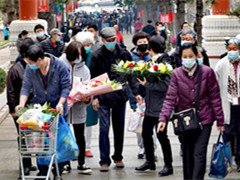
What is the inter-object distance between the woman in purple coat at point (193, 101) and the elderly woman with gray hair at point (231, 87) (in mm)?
1730

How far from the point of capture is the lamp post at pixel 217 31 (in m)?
18.4

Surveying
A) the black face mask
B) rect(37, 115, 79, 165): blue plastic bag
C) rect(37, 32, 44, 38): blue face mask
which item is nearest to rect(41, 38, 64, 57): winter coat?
rect(37, 32, 44, 38): blue face mask

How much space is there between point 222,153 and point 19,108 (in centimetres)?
239

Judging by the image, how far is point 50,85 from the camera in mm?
8945

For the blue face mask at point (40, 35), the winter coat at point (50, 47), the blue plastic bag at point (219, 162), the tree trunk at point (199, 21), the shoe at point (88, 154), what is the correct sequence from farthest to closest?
1. the tree trunk at point (199, 21)
2. the blue face mask at point (40, 35)
3. the winter coat at point (50, 47)
4. the shoe at point (88, 154)
5. the blue plastic bag at point (219, 162)

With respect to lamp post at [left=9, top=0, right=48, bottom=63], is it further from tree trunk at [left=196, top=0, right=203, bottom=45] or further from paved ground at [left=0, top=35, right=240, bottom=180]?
paved ground at [left=0, top=35, right=240, bottom=180]

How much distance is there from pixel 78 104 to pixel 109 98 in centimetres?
45

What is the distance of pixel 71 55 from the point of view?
9898 millimetres

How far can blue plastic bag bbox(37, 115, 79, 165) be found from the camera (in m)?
8.64

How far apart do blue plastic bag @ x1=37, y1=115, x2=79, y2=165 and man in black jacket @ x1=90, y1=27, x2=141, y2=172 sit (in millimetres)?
1558

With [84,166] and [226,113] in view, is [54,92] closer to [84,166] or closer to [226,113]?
[84,166]

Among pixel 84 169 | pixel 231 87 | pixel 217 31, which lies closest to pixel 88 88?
pixel 84 169

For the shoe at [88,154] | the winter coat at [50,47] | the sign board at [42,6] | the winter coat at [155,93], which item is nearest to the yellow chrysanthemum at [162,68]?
the winter coat at [155,93]

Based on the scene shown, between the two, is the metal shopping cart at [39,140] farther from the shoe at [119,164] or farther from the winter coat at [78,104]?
the shoe at [119,164]
